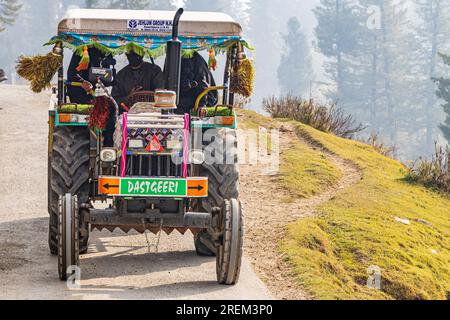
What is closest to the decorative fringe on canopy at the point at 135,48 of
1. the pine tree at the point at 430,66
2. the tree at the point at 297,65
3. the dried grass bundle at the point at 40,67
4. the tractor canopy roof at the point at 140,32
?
the tractor canopy roof at the point at 140,32

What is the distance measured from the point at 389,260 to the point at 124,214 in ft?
14.9

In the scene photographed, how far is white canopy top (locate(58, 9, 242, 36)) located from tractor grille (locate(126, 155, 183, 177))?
2181 mm

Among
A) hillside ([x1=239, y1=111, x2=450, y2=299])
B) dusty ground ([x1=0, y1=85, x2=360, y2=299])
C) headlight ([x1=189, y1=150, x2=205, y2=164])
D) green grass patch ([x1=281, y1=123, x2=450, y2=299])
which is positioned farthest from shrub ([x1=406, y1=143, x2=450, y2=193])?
headlight ([x1=189, y1=150, x2=205, y2=164])

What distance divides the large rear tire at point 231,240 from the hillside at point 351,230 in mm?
813

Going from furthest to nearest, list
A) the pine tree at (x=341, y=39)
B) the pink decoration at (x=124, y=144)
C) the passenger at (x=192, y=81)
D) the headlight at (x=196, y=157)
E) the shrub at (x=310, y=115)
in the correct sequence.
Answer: the pine tree at (x=341, y=39), the shrub at (x=310, y=115), the passenger at (x=192, y=81), the headlight at (x=196, y=157), the pink decoration at (x=124, y=144)

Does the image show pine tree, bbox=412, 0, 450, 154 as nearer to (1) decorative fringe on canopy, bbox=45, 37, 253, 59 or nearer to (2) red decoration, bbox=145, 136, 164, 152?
(1) decorative fringe on canopy, bbox=45, 37, 253, 59

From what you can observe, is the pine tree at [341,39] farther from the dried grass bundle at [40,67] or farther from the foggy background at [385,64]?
the dried grass bundle at [40,67]

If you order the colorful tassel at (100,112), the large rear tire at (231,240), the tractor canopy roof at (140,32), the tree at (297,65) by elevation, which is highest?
the tractor canopy roof at (140,32)

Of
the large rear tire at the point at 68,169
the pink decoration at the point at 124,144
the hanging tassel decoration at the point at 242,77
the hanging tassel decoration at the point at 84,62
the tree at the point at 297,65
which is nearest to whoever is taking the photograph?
the pink decoration at the point at 124,144

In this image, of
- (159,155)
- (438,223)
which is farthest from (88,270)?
(438,223)

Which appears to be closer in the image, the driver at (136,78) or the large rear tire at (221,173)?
the large rear tire at (221,173)

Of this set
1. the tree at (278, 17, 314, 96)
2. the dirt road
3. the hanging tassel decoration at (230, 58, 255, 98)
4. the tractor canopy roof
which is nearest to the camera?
the dirt road

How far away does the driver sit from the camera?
1266 centimetres

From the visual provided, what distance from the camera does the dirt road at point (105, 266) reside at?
32.0ft
